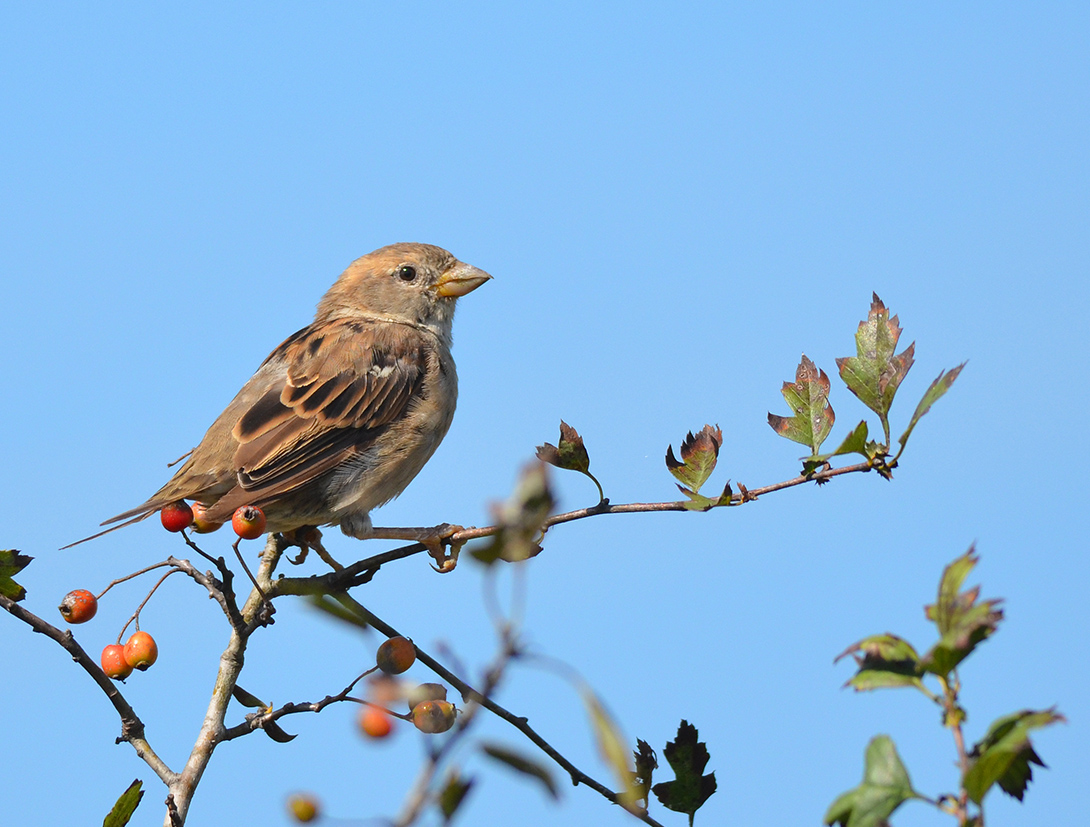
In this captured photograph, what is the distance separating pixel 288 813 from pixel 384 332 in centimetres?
534

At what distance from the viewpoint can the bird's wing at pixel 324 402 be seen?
20.6 ft

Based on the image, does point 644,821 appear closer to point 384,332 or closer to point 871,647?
point 871,647

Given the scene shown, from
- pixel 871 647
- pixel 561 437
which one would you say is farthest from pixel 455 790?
pixel 561 437

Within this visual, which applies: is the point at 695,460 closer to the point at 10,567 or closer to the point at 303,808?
the point at 303,808

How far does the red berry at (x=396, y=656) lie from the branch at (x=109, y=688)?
2.42 feet

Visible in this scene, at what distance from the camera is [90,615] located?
404 cm

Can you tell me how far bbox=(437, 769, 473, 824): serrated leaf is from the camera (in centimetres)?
146

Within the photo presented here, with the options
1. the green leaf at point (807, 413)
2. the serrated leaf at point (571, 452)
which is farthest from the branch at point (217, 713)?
the green leaf at point (807, 413)

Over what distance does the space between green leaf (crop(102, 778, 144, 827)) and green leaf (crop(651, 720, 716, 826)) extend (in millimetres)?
1425

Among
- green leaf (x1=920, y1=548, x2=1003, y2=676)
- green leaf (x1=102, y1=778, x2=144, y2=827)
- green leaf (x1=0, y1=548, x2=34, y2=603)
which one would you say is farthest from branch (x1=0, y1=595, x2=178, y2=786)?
green leaf (x1=920, y1=548, x2=1003, y2=676)

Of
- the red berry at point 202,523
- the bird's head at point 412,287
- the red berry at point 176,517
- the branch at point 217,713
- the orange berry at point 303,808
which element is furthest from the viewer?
the bird's head at point 412,287

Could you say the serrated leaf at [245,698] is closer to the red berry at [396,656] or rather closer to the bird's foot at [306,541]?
the red berry at [396,656]

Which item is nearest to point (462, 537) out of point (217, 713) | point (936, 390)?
point (217, 713)

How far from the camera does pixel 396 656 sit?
376 centimetres
